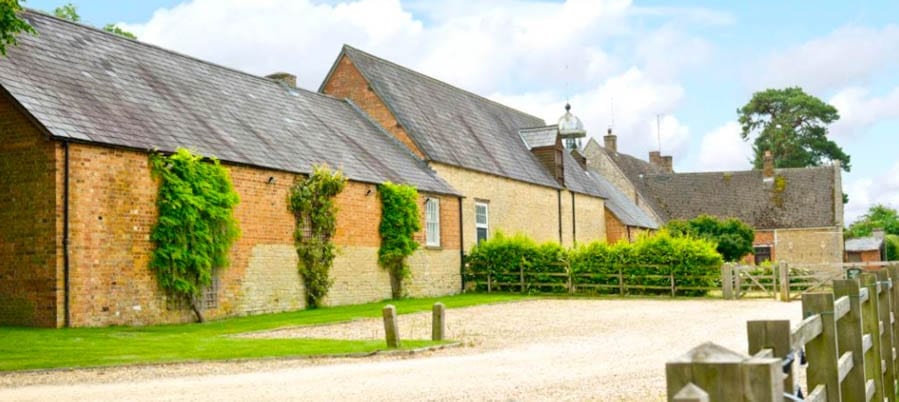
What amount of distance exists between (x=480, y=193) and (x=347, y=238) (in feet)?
34.5

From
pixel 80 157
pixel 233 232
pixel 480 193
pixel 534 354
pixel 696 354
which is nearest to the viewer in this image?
pixel 696 354

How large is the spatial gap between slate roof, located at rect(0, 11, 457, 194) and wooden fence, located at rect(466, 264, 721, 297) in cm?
404

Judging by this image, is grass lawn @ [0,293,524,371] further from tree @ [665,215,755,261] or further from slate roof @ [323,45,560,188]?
tree @ [665,215,755,261]

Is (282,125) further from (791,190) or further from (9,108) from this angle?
(791,190)

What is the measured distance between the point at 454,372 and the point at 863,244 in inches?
2377

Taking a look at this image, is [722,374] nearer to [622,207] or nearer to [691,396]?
[691,396]

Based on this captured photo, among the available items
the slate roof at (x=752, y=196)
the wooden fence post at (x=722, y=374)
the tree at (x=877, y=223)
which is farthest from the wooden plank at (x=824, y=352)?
the tree at (x=877, y=223)

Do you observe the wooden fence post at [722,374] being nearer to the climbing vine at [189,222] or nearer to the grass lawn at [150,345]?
the grass lawn at [150,345]

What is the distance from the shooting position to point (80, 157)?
19.4 metres

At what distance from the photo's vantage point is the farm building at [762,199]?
183 ft

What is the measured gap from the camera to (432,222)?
3284 cm

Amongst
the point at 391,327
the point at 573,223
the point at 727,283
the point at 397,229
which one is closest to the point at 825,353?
the point at 391,327

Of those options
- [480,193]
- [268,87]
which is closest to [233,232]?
[268,87]

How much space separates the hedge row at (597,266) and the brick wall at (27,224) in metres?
18.4
